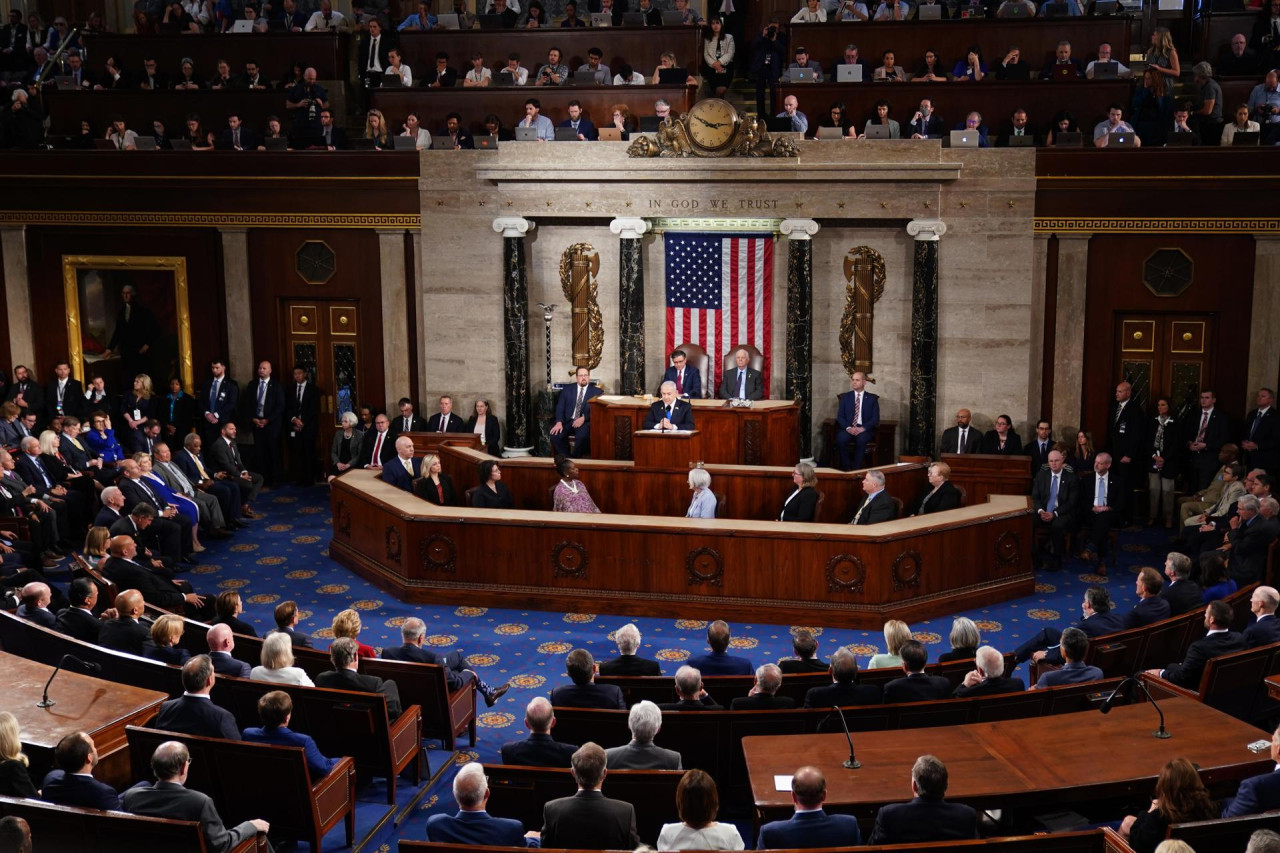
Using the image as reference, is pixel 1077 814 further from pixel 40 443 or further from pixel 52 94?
pixel 52 94

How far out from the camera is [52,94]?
1817 centimetres

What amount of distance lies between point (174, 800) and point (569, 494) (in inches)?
273

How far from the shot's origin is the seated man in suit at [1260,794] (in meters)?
6.18

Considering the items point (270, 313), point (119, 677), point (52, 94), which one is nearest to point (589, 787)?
point (119, 677)

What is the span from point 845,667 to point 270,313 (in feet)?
37.7

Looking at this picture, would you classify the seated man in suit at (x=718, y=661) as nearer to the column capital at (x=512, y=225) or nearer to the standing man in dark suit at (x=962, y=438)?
the standing man in dark suit at (x=962, y=438)

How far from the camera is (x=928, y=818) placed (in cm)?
612

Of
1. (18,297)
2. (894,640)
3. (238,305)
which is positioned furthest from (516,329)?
(894,640)

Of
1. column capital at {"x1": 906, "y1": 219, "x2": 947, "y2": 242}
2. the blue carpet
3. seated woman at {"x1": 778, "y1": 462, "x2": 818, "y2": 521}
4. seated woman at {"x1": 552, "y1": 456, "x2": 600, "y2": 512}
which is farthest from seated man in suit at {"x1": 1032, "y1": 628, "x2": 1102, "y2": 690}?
column capital at {"x1": 906, "y1": 219, "x2": 947, "y2": 242}

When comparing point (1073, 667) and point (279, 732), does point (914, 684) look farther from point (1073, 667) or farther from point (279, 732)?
point (279, 732)

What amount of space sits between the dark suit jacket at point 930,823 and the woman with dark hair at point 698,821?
73 cm

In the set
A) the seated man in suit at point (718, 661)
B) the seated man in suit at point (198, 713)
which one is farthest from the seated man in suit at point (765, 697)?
the seated man in suit at point (198, 713)

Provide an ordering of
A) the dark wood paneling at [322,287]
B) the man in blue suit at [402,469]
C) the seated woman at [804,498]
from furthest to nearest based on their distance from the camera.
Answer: the dark wood paneling at [322,287] < the man in blue suit at [402,469] < the seated woman at [804,498]

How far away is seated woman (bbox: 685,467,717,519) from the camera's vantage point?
12656 mm
